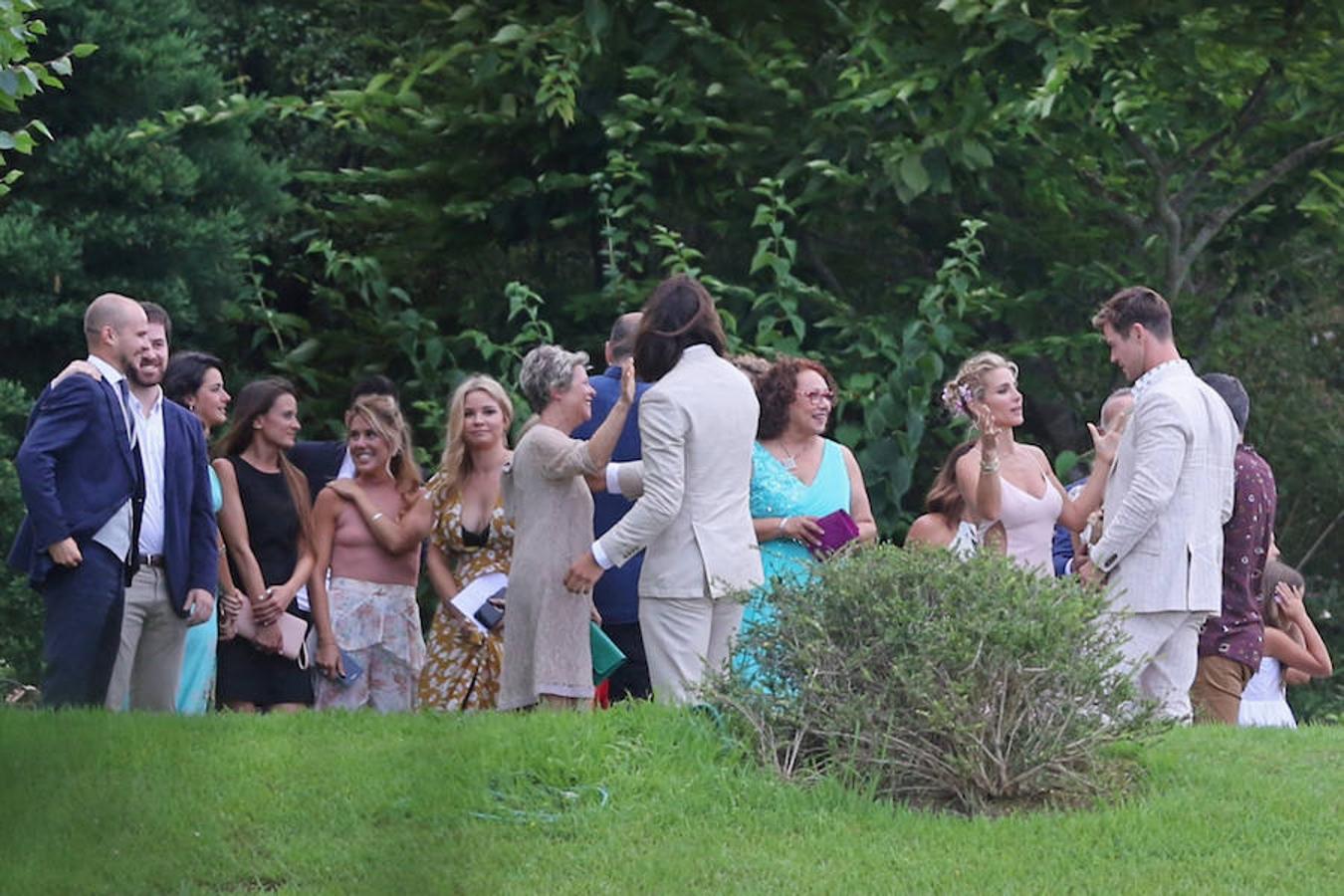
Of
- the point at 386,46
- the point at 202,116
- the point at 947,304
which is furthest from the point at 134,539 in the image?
the point at 386,46

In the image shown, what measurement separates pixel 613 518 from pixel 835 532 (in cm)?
101

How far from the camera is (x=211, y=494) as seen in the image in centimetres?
982

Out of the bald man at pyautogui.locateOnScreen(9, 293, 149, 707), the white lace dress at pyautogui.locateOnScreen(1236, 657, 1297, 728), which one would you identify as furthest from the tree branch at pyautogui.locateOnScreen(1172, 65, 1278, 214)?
the bald man at pyautogui.locateOnScreen(9, 293, 149, 707)

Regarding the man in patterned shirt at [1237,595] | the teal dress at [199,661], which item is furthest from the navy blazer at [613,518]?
the man in patterned shirt at [1237,595]

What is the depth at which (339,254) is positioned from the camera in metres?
14.8

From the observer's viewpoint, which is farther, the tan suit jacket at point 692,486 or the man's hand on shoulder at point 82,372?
the man's hand on shoulder at point 82,372

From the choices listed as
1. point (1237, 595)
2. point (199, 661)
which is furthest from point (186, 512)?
point (1237, 595)

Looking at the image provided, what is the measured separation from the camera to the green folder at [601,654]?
9.18m

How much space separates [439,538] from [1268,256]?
8.53 meters

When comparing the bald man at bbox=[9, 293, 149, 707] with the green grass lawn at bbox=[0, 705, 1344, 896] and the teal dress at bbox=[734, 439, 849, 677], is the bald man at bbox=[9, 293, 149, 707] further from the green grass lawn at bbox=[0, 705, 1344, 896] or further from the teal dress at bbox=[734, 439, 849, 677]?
the teal dress at bbox=[734, 439, 849, 677]

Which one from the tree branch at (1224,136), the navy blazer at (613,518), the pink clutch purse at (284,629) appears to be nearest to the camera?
the navy blazer at (613,518)

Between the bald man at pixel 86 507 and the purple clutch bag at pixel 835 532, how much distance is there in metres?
2.87

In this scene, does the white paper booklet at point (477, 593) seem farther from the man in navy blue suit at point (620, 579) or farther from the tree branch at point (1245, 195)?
the tree branch at point (1245, 195)

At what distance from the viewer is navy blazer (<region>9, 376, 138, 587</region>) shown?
9.08 meters
